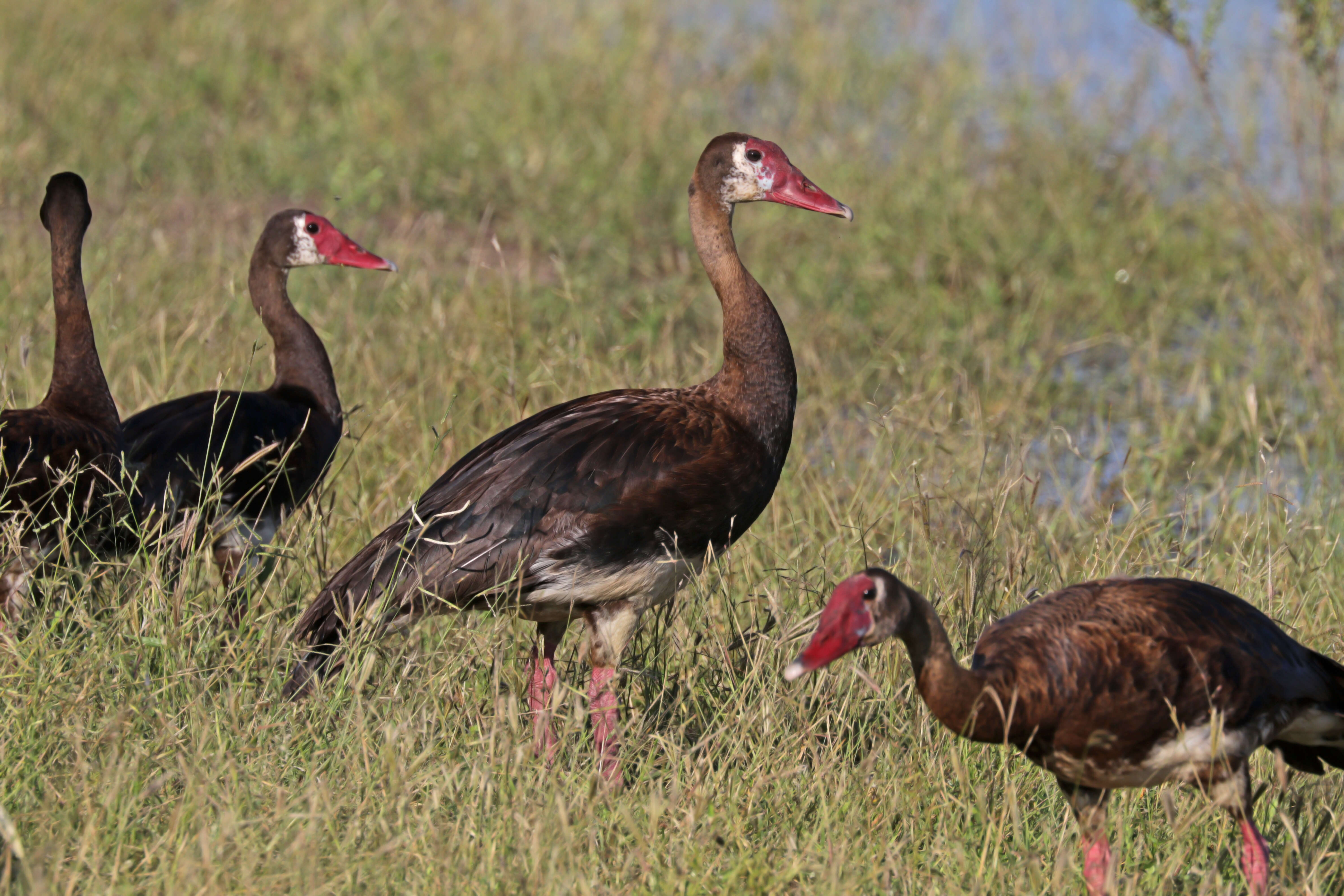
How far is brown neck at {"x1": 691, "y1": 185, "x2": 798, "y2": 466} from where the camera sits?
4488 mm

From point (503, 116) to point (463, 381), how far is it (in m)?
3.76

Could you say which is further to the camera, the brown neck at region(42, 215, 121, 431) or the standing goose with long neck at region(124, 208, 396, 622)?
the standing goose with long neck at region(124, 208, 396, 622)

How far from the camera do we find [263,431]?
5223mm

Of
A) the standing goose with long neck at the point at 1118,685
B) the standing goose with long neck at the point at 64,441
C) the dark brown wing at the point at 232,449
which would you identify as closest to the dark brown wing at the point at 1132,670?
the standing goose with long neck at the point at 1118,685

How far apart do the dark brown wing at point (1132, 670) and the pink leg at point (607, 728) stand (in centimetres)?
84

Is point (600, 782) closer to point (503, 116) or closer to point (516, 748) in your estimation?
point (516, 748)

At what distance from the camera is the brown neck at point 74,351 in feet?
15.0

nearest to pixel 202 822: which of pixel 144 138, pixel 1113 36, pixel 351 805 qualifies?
pixel 351 805

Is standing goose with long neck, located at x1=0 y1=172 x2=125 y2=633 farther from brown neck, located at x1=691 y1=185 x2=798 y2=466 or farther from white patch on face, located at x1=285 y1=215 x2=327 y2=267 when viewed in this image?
brown neck, located at x1=691 y1=185 x2=798 y2=466

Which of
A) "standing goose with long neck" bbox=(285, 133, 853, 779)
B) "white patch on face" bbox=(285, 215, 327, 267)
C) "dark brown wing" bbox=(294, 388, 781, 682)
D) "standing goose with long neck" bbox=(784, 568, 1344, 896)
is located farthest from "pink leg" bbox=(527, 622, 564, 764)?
"white patch on face" bbox=(285, 215, 327, 267)

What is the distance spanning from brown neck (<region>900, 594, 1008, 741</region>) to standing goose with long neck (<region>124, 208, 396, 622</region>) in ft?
6.19

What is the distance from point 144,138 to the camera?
908cm

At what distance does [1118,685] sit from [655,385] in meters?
3.37

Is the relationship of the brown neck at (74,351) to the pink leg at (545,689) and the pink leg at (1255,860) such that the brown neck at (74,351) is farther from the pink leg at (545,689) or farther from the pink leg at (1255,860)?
the pink leg at (1255,860)
